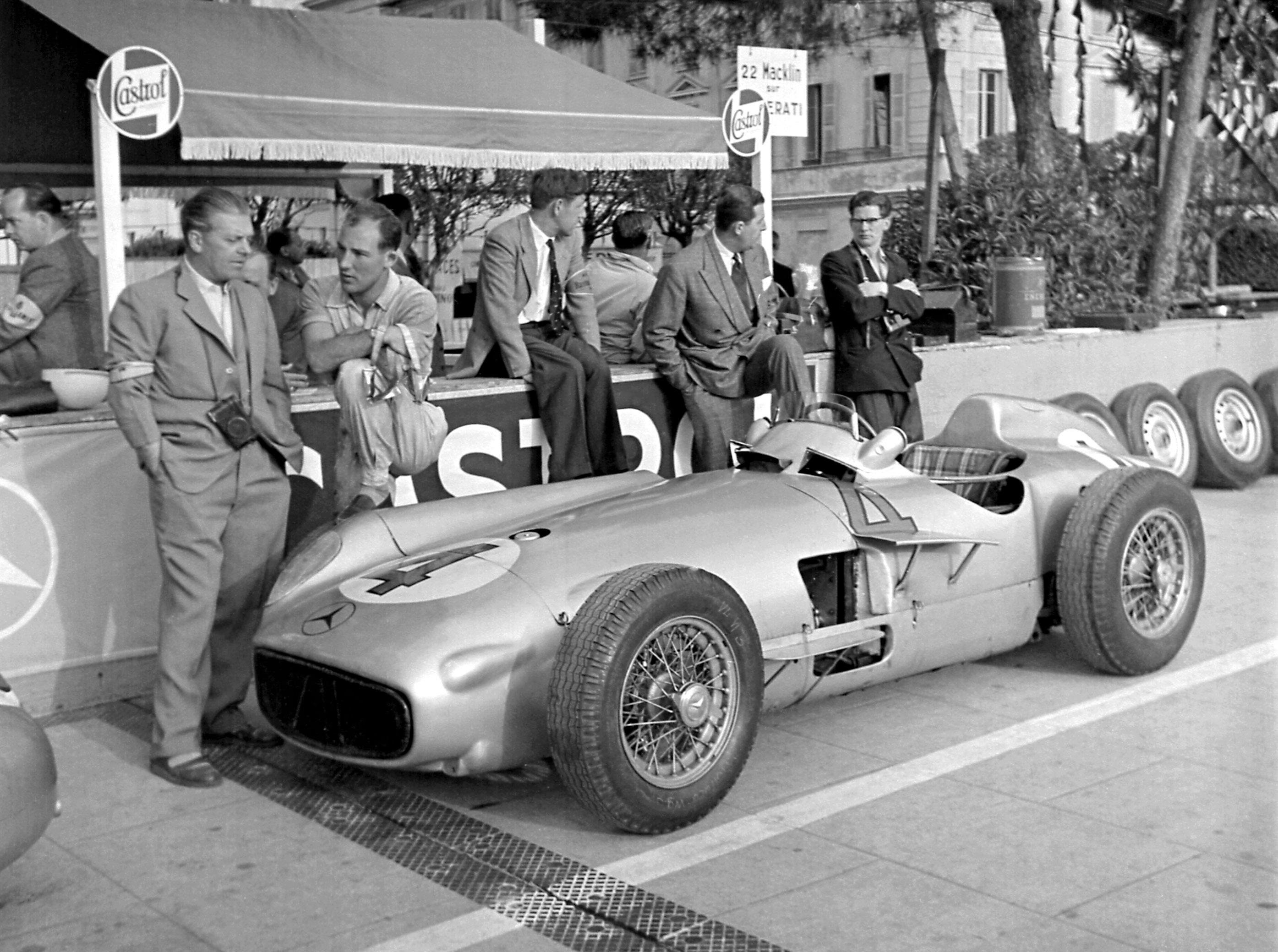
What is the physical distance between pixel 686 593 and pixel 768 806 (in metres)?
0.80

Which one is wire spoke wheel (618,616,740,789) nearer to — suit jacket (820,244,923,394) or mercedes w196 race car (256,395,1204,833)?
mercedes w196 race car (256,395,1204,833)

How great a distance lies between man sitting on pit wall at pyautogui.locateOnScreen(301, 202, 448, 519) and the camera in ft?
18.5

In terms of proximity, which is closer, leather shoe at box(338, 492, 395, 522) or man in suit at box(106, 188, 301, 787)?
man in suit at box(106, 188, 301, 787)

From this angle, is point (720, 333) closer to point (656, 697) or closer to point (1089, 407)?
point (1089, 407)

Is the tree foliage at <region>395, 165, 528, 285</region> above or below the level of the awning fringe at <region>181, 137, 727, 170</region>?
above

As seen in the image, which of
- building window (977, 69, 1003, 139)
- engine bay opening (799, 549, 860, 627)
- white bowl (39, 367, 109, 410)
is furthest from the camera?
building window (977, 69, 1003, 139)

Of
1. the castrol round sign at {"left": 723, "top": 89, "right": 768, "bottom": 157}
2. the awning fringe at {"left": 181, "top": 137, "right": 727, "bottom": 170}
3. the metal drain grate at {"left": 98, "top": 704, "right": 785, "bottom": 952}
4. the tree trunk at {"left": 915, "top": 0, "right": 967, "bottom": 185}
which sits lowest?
the metal drain grate at {"left": 98, "top": 704, "right": 785, "bottom": 952}

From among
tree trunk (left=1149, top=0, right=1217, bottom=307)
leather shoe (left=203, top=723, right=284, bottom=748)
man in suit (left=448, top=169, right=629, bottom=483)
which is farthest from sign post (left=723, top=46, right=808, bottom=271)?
leather shoe (left=203, top=723, right=284, bottom=748)

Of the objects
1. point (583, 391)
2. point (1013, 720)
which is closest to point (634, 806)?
point (1013, 720)

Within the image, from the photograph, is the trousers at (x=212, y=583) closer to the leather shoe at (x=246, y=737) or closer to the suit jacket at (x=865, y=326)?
the leather shoe at (x=246, y=737)

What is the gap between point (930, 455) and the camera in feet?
21.0

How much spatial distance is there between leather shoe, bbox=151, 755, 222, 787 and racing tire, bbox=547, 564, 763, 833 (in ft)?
4.50

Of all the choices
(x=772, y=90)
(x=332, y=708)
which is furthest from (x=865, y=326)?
(x=332, y=708)

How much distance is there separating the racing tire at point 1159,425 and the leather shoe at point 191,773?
6.88m
